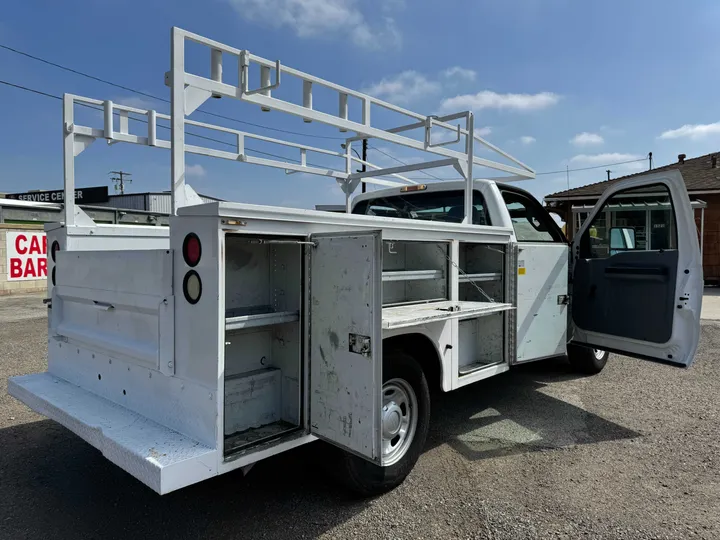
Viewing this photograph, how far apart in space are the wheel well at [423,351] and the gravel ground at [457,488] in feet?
2.08

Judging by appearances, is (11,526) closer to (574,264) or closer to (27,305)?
(574,264)

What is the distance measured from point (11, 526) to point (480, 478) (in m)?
2.88

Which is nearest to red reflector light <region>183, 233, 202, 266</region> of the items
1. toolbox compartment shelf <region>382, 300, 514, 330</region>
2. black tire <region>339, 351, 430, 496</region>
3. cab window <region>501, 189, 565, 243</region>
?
toolbox compartment shelf <region>382, 300, 514, 330</region>

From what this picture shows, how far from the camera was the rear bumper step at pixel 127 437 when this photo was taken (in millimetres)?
2268

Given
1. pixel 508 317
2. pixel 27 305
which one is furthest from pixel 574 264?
Answer: pixel 27 305

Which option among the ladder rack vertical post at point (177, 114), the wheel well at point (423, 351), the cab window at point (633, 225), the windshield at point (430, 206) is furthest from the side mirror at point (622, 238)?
the ladder rack vertical post at point (177, 114)

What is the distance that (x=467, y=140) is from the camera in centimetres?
453

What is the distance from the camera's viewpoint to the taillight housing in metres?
2.51

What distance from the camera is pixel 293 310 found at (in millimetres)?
2957

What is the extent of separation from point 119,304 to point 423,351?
198 cm

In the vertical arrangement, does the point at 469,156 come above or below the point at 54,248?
above

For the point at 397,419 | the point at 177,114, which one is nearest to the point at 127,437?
the point at 397,419

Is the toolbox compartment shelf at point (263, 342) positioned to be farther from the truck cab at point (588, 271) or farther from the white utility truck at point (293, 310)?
the truck cab at point (588, 271)

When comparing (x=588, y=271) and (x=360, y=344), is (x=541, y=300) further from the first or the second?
(x=360, y=344)
